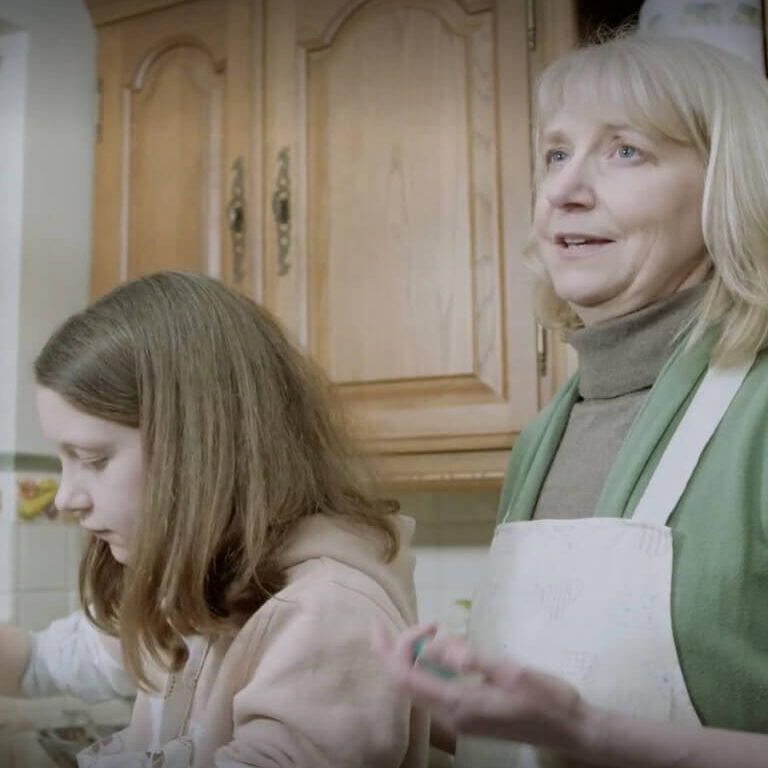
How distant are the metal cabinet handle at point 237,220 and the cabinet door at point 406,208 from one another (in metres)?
0.04

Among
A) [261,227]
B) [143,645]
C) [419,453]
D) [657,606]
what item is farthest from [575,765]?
[261,227]

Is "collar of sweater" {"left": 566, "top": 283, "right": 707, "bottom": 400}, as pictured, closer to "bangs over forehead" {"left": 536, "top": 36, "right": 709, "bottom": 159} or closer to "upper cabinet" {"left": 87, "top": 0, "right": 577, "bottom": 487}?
"bangs over forehead" {"left": 536, "top": 36, "right": 709, "bottom": 159}

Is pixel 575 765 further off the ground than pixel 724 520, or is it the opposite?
pixel 724 520

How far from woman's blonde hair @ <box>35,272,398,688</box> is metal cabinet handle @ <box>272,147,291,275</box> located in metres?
0.65

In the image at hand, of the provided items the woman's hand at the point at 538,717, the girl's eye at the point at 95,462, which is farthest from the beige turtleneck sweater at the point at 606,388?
the girl's eye at the point at 95,462

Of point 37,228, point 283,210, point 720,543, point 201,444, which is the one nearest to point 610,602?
point 720,543

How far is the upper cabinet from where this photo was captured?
1.35m

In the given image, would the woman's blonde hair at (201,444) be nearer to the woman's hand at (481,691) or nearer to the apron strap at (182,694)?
the apron strap at (182,694)

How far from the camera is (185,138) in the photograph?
5.17 ft

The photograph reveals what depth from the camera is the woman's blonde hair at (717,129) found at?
0.71m

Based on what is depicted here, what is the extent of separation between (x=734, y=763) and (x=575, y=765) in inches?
5.8

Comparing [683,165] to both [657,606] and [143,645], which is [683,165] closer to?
[657,606]

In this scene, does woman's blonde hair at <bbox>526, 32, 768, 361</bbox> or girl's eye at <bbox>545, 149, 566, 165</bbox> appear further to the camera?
girl's eye at <bbox>545, 149, 566, 165</bbox>

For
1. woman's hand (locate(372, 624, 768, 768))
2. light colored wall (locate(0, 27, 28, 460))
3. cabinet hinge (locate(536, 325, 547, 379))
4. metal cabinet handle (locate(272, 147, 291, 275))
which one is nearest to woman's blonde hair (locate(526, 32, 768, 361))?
woman's hand (locate(372, 624, 768, 768))
